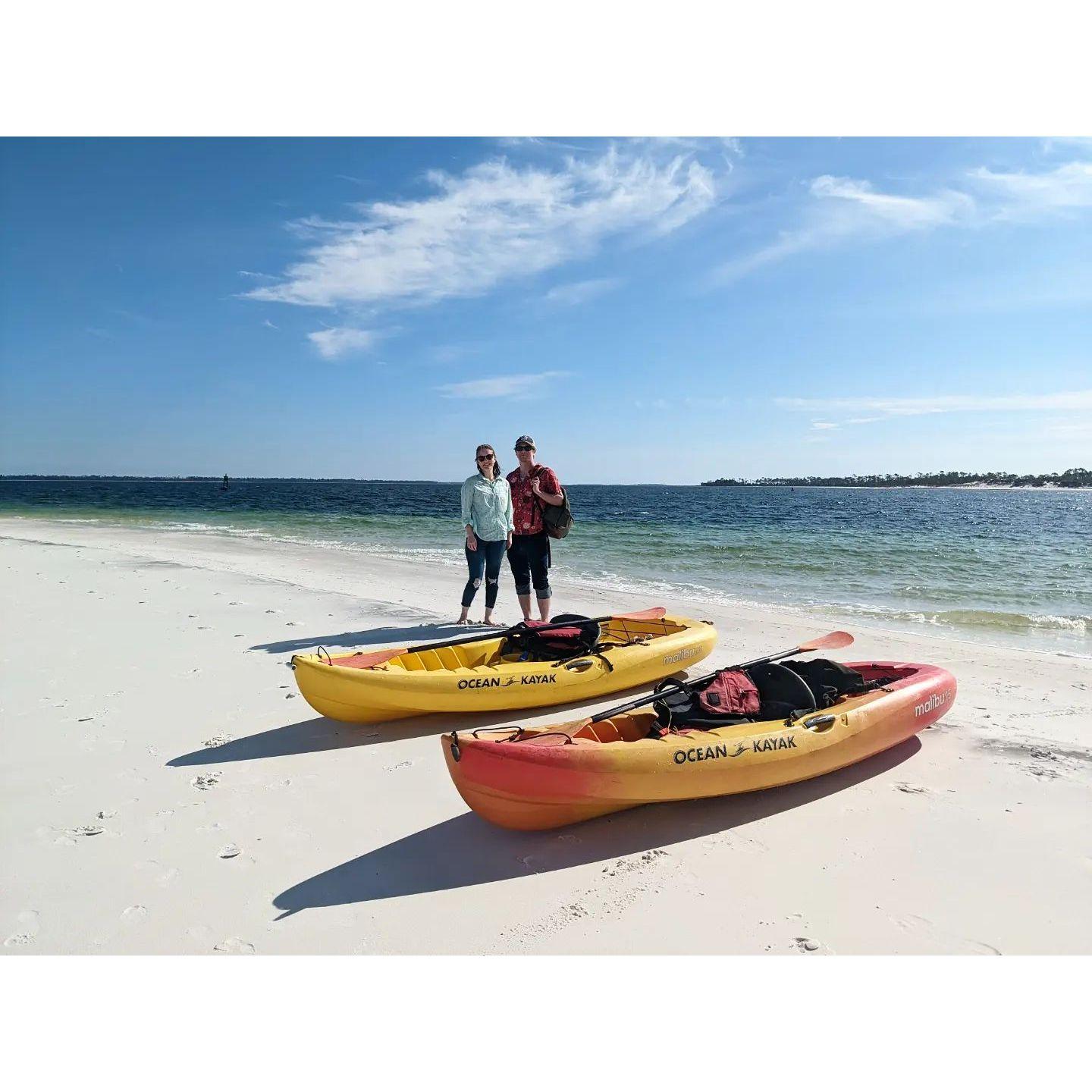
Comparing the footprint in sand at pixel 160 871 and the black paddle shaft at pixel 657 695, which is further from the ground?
the black paddle shaft at pixel 657 695

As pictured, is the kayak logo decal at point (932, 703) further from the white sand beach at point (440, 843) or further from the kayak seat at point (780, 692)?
the kayak seat at point (780, 692)

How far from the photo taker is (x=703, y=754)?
3562 mm

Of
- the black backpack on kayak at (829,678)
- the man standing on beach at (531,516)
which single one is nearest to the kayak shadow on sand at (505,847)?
the black backpack on kayak at (829,678)

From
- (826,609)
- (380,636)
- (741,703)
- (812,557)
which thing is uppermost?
(812,557)

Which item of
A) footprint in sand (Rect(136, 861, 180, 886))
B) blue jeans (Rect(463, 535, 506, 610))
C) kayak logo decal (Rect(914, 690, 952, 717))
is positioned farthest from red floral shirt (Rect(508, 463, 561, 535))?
footprint in sand (Rect(136, 861, 180, 886))

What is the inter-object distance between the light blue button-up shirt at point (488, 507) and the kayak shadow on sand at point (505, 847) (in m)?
4.27

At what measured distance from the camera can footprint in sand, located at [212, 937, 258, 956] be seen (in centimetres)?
258

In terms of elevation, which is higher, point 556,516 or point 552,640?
point 556,516

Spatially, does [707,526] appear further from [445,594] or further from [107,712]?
[107,712]

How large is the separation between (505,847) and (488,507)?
4651mm

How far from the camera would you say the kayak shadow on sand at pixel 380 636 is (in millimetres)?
6887

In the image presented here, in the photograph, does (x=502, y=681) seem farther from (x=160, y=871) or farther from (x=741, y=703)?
(x=160, y=871)

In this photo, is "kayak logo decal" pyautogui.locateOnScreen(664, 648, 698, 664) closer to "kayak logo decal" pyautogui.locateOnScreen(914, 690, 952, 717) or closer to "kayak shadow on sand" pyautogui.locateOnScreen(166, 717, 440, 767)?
"kayak logo decal" pyautogui.locateOnScreen(914, 690, 952, 717)

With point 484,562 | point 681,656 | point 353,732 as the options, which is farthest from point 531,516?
point 353,732
